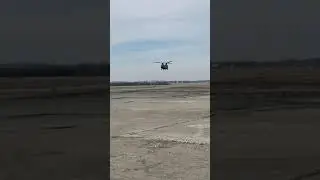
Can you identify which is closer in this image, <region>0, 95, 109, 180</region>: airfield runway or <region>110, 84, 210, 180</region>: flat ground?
<region>0, 95, 109, 180</region>: airfield runway

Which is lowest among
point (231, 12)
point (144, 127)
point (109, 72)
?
point (144, 127)

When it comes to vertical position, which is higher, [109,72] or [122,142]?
[109,72]

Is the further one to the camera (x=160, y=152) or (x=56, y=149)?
(x=160, y=152)

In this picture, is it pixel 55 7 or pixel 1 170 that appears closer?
pixel 55 7

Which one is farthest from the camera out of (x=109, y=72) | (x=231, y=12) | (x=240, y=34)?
(x=240, y=34)

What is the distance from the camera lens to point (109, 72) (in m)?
2.98

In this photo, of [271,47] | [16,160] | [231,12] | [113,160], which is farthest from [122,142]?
→ [231,12]

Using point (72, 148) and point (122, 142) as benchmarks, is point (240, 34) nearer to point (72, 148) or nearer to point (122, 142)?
point (72, 148)

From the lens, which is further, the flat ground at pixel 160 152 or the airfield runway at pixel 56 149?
the flat ground at pixel 160 152

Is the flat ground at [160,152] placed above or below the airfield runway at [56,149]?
below

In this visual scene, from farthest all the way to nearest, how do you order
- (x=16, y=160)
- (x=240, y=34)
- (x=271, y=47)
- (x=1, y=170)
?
1. (x=271, y=47)
2. (x=16, y=160)
3. (x=1, y=170)
4. (x=240, y=34)

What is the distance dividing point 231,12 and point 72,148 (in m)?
2.70

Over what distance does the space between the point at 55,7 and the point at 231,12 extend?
1.31 meters

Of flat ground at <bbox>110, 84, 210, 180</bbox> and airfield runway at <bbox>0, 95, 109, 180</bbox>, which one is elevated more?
airfield runway at <bbox>0, 95, 109, 180</bbox>
